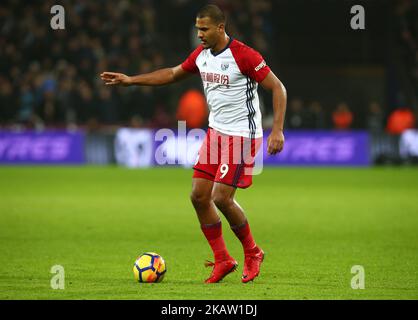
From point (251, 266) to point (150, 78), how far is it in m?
1.95

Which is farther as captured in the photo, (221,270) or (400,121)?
(400,121)

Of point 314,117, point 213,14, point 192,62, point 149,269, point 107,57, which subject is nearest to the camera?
point 149,269

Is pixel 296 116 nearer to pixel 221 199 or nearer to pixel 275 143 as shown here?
pixel 221 199

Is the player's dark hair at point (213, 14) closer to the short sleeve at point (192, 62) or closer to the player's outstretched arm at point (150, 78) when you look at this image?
the short sleeve at point (192, 62)

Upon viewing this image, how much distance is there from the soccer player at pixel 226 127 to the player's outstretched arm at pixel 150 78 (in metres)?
0.31

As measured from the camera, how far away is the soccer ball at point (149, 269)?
7.73 m

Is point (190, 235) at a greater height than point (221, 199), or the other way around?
point (221, 199)

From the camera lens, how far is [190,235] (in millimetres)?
11414

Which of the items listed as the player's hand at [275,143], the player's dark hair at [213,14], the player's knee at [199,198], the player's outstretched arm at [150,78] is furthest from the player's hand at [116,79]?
the player's hand at [275,143]

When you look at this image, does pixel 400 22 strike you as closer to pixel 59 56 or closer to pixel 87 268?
pixel 59 56

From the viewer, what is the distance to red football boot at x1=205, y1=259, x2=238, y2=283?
786 cm

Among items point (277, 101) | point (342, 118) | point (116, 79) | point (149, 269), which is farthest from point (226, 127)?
point (342, 118)

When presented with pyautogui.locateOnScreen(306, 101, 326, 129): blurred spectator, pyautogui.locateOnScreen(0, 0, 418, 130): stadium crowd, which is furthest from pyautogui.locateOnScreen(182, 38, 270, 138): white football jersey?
pyautogui.locateOnScreen(306, 101, 326, 129): blurred spectator
